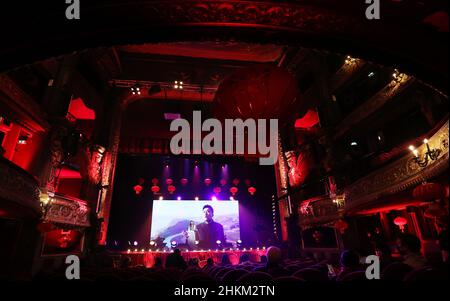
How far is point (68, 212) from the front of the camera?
927cm

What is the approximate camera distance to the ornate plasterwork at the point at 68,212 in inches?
332

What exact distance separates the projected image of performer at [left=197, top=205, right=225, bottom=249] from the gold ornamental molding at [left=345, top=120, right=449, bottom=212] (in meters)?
7.68

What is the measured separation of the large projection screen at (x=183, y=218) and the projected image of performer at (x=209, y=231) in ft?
0.82

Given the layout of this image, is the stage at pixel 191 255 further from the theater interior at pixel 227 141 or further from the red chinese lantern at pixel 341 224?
the red chinese lantern at pixel 341 224

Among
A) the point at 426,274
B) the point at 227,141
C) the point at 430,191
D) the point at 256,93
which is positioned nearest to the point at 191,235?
the point at 227,141

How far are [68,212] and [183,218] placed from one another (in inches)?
261

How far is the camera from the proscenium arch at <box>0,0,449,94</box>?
1.73 m

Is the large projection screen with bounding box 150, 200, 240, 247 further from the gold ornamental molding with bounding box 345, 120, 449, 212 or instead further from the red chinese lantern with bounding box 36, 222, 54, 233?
the gold ornamental molding with bounding box 345, 120, 449, 212

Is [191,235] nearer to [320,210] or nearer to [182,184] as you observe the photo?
[182,184]

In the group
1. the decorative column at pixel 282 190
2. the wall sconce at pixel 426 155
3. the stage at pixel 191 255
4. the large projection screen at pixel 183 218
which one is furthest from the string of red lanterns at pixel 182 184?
the wall sconce at pixel 426 155

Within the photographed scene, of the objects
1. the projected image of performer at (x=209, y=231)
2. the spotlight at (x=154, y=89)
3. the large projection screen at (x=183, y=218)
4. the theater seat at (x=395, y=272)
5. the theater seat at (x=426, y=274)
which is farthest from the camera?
the large projection screen at (x=183, y=218)
